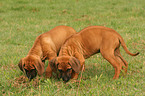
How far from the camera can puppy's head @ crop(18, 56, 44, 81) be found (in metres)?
5.09

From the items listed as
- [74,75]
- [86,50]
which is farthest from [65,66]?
[86,50]

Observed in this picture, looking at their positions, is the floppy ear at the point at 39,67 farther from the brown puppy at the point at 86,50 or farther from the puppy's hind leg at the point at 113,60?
the puppy's hind leg at the point at 113,60

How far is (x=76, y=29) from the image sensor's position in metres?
10.6

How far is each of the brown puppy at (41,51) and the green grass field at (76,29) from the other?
1.02 feet

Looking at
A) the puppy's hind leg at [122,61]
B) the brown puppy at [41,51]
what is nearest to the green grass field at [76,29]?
the puppy's hind leg at [122,61]

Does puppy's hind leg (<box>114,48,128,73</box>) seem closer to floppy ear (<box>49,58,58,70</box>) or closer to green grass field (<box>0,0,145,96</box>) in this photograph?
green grass field (<box>0,0,145,96</box>)

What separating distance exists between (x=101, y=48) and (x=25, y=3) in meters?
12.4

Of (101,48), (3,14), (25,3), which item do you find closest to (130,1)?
(25,3)

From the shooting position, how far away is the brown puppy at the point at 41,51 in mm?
5125

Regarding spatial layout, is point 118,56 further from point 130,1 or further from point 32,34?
point 130,1

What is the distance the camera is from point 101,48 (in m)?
5.70

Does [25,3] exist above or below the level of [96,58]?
above

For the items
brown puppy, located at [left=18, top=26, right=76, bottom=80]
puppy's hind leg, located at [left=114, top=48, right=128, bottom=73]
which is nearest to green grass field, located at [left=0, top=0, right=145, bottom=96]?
puppy's hind leg, located at [left=114, top=48, right=128, bottom=73]

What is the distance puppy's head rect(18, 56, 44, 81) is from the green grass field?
8.3 inches
